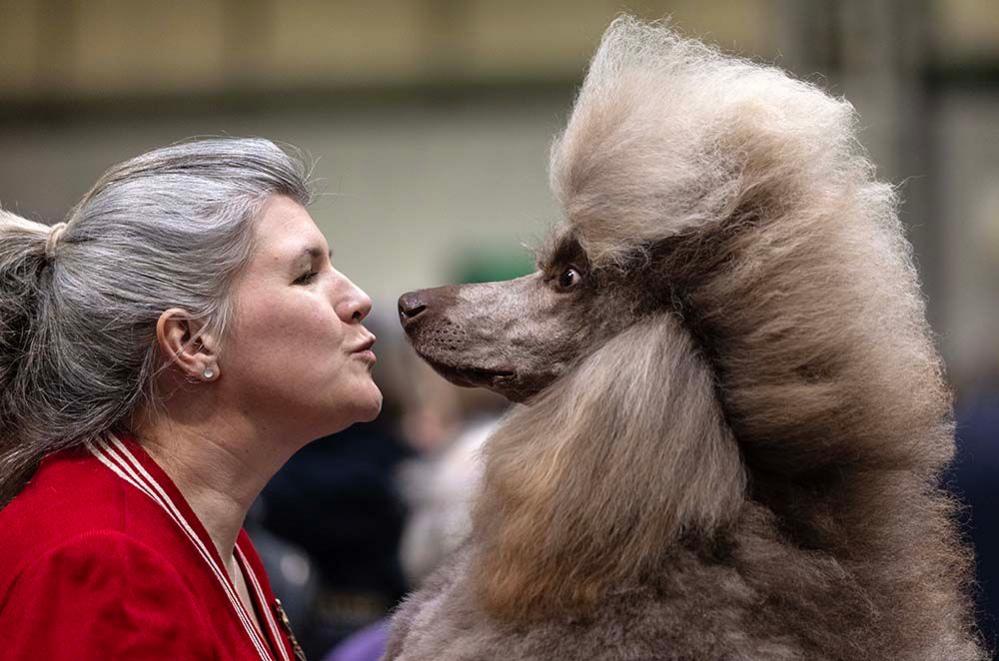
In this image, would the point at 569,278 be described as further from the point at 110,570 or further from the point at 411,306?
the point at 110,570

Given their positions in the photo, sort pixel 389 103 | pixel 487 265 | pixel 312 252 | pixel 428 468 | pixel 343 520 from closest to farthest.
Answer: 1. pixel 312 252
2. pixel 343 520
3. pixel 428 468
4. pixel 487 265
5. pixel 389 103

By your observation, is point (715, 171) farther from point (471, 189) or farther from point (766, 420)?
point (471, 189)

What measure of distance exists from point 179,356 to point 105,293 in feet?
0.46

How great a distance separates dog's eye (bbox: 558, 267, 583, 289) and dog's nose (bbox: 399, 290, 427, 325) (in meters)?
0.24

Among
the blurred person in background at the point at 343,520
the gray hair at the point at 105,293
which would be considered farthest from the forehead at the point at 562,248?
the blurred person in background at the point at 343,520

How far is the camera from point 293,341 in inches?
86.4

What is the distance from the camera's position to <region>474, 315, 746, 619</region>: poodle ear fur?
6.41 ft

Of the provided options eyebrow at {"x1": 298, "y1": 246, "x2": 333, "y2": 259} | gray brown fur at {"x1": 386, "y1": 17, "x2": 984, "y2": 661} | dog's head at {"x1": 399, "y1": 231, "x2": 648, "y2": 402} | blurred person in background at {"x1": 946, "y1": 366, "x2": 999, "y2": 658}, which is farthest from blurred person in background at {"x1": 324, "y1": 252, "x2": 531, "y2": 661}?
blurred person in background at {"x1": 946, "y1": 366, "x2": 999, "y2": 658}

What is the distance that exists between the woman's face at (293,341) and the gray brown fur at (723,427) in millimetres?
252

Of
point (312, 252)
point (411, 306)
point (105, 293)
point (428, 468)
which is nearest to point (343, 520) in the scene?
point (428, 468)

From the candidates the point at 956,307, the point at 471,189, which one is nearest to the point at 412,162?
the point at 471,189

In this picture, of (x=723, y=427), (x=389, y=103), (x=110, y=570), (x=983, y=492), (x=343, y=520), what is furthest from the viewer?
(x=389, y=103)

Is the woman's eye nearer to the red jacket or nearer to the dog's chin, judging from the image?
the dog's chin

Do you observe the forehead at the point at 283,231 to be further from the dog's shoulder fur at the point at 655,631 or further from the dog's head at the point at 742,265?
the dog's shoulder fur at the point at 655,631
